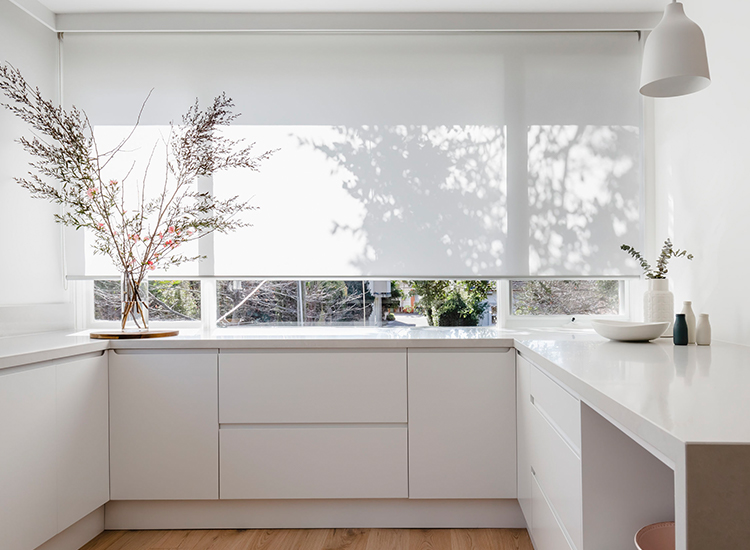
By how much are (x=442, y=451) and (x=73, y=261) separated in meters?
2.23

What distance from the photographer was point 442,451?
234 cm

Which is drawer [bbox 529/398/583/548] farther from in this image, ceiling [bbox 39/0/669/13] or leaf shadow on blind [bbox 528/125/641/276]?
ceiling [bbox 39/0/669/13]

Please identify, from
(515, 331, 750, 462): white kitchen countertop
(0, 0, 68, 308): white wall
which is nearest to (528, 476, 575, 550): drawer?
(515, 331, 750, 462): white kitchen countertop

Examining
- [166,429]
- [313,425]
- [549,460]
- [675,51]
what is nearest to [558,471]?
[549,460]

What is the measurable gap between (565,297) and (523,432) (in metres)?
0.98

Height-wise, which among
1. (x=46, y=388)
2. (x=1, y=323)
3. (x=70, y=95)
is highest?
(x=70, y=95)

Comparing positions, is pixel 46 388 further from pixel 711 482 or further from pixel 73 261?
pixel 711 482

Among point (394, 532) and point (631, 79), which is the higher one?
point (631, 79)

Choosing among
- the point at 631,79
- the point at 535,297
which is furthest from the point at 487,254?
the point at 631,79

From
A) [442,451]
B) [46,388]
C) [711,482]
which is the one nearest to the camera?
[711,482]

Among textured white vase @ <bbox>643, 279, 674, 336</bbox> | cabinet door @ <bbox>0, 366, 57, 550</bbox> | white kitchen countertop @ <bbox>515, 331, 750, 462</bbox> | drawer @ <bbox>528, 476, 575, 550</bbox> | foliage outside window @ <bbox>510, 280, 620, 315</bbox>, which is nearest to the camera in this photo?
white kitchen countertop @ <bbox>515, 331, 750, 462</bbox>

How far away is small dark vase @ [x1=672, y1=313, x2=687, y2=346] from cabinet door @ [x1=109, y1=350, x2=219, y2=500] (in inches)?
76.8

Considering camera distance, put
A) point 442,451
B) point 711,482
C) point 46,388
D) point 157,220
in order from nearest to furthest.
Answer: point 711,482, point 46,388, point 442,451, point 157,220

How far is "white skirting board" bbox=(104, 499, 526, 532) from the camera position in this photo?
95.0 inches
